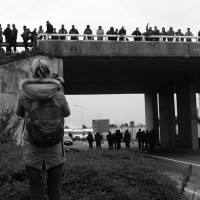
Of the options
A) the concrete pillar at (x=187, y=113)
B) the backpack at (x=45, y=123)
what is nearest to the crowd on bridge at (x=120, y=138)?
the concrete pillar at (x=187, y=113)

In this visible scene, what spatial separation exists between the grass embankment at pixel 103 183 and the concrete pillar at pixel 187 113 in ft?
72.3

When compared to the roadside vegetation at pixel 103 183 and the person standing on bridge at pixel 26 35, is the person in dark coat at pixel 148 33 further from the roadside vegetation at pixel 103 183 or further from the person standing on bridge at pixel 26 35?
the roadside vegetation at pixel 103 183

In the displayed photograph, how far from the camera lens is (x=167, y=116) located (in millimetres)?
32125

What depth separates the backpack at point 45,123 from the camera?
3.45 metres

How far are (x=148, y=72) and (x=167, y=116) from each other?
6852 millimetres

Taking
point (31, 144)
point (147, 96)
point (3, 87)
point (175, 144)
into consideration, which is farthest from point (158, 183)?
point (147, 96)

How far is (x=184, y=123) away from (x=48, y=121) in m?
26.2

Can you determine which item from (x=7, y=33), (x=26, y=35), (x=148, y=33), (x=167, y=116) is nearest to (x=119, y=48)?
(x=148, y=33)

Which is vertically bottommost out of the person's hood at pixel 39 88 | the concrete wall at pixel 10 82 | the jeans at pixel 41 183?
the jeans at pixel 41 183

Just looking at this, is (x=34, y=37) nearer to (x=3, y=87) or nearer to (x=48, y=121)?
(x=3, y=87)

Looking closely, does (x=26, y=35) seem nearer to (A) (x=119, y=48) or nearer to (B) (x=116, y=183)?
(A) (x=119, y=48)

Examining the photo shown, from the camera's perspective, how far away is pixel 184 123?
28828 millimetres

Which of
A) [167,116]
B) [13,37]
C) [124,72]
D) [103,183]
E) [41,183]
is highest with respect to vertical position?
[13,37]

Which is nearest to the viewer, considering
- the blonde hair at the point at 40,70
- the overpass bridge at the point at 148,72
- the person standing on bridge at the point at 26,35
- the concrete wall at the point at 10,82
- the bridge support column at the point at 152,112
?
the blonde hair at the point at 40,70
